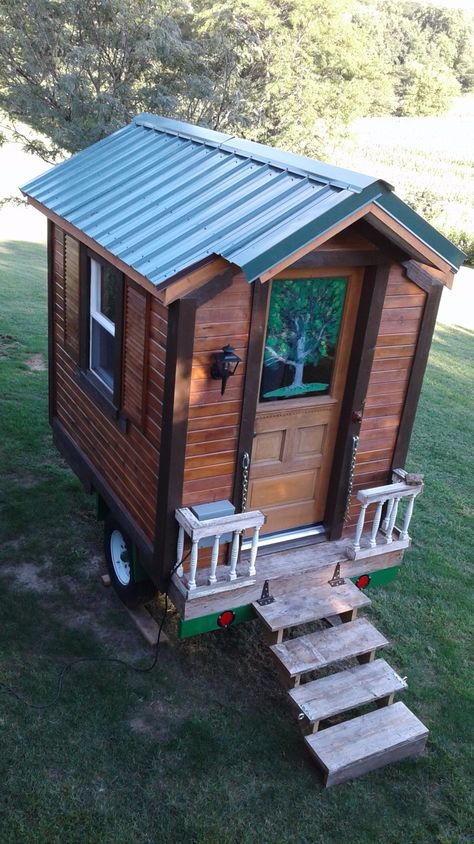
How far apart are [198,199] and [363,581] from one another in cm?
325

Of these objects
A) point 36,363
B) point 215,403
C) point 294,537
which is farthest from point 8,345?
point 215,403

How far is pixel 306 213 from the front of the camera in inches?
167

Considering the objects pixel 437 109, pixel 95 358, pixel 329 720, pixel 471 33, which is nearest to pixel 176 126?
pixel 95 358

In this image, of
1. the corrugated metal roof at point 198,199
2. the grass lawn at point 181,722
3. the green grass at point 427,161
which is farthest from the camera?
the green grass at point 427,161

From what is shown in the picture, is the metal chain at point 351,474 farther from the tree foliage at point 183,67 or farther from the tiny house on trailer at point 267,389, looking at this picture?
the tree foliage at point 183,67

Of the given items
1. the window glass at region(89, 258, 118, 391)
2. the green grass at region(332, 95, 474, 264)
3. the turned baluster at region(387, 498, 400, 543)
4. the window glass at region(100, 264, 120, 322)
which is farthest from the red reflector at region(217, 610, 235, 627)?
the green grass at region(332, 95, 474, 264)

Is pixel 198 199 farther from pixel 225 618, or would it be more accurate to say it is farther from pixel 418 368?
pixel 225 618

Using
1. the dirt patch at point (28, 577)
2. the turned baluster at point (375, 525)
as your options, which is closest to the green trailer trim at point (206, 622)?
the turned baluster at point (375, 525)

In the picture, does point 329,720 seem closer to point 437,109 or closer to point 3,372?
point 3,372

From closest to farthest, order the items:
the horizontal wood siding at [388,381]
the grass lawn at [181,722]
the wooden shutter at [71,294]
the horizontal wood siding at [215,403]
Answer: the grass lawn at [181,722] → the horizontal wood siding at [215,403] → the horizontal wood siding at [388,381] → the wooden shutter at [71,294]

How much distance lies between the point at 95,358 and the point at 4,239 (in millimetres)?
16545

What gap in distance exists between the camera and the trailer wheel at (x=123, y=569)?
19.6 ft

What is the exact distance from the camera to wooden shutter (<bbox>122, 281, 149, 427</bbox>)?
16.6 ft

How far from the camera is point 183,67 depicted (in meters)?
13.0
